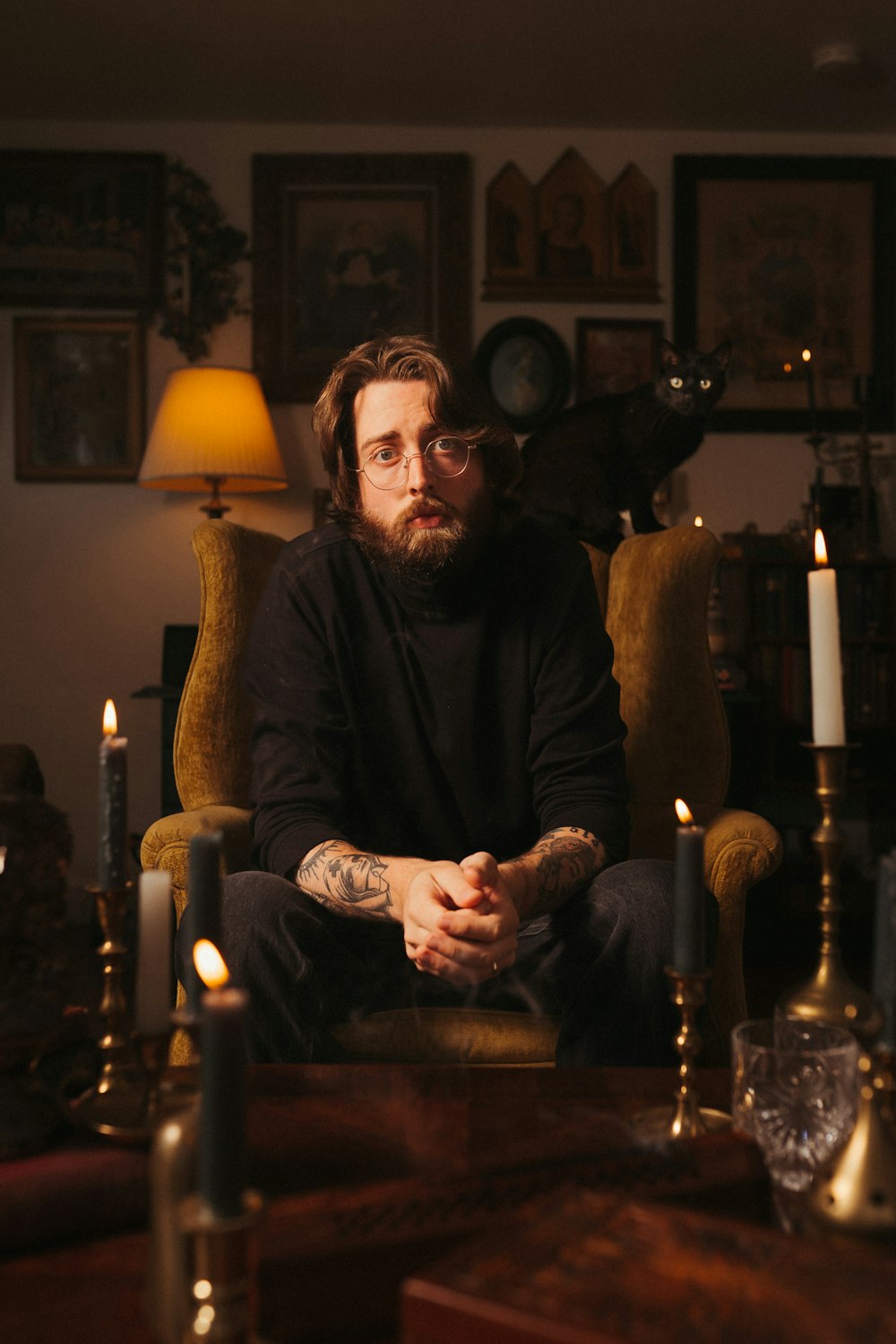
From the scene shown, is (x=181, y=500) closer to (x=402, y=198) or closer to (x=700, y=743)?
(x=402, y=198)

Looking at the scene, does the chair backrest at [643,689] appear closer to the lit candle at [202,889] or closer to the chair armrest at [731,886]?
the chair armrest at [731,886]

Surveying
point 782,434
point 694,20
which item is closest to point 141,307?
point 694,20

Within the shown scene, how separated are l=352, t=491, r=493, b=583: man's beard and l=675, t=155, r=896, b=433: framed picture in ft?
7.74

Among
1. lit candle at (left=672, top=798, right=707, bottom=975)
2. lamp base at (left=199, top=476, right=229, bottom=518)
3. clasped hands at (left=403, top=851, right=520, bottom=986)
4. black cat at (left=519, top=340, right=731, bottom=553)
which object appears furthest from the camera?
lamp base at (left=199, top=476, right=229, bottom=518)

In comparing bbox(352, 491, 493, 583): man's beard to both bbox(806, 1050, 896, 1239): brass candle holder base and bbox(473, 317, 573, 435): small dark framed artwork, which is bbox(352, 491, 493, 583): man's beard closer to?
bbox(806, 1050, 896, 1239): brass candle holder base

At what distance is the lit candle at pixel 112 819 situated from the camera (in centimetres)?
85

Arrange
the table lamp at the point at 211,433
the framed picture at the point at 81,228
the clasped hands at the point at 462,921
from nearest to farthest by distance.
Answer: the clasped hands at the point at 462,921
the table lamp at the point at 211,433
the framed picture at the point at 81,228

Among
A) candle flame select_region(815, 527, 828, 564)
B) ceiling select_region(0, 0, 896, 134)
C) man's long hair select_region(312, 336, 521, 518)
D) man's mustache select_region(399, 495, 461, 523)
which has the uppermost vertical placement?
ceiling select_region(0, 0, 896, 134)

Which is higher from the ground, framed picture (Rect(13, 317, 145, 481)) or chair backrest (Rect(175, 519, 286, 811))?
framed picture (Rect(13, 317, 145, 481))

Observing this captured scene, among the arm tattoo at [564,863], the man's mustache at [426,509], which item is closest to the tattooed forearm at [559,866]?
the arm tattoo at [564,863]

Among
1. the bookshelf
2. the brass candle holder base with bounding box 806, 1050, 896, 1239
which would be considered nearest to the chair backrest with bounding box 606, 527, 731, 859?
the brass candle holder base with bounding box 806, 1050, 896, 1239

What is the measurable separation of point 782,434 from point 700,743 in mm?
2221

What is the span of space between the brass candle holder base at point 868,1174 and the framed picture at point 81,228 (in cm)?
351

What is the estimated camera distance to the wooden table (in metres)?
0.62
